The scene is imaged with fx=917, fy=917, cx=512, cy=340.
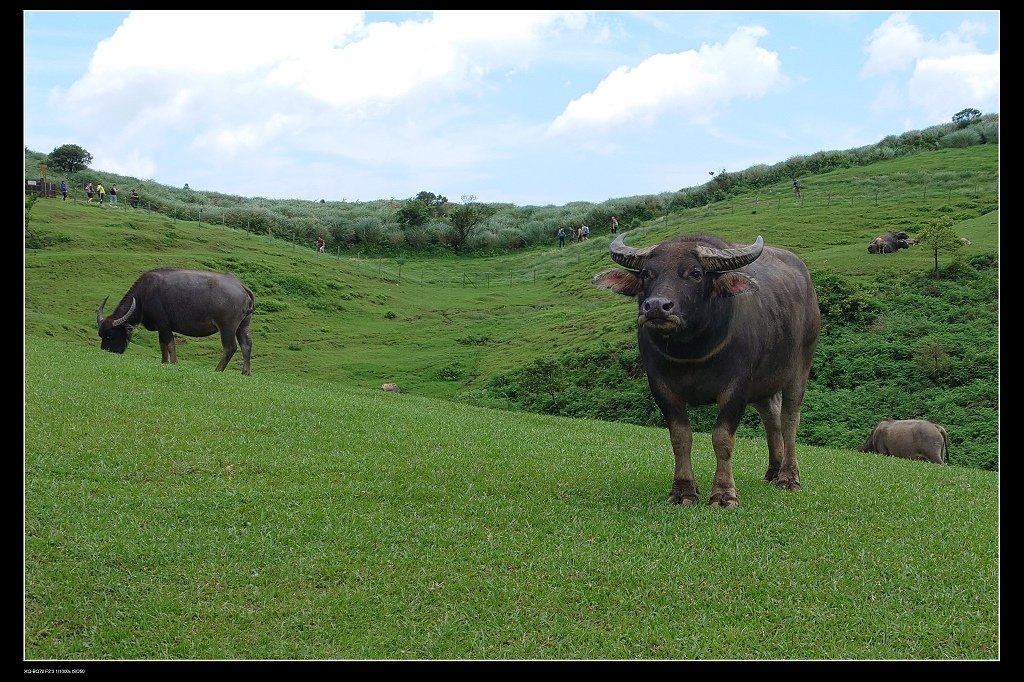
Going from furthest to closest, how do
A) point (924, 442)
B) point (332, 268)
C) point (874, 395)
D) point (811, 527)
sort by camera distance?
point (332, 268) < point (874, 395) < point (924, 442) < point (811, 527)

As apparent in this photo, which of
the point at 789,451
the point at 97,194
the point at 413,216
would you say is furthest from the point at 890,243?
the point at 97,194

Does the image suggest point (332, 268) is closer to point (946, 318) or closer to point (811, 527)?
point (946, 318)

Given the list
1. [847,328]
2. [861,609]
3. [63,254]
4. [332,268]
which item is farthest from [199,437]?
[332,268]

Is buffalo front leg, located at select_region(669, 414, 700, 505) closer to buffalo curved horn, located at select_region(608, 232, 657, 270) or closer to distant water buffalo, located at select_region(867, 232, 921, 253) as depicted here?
buffalo curved horn, located at select_region(608, 232, 657, 270)

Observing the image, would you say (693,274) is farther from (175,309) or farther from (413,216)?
(413,216)

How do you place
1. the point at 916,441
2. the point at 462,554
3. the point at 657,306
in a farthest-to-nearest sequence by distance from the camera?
the point at 916,441 → the point at 657,306 → the point at 462,554

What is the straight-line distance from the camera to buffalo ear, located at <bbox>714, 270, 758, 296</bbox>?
9.70 metres

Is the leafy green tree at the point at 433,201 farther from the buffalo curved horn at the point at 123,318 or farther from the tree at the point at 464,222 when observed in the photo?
the buffalo curved horn at the point at 123,318

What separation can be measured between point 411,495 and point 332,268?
Answer: 135ft

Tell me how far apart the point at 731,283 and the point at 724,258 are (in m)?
0.31

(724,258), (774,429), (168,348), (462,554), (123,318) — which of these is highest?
(724,258)

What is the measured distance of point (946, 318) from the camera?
27.4m

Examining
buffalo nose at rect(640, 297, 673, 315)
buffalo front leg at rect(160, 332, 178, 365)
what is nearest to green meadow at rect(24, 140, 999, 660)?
buffalo nose at rect(640, 297, 673, 315)

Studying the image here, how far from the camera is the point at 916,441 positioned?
19125 mm
